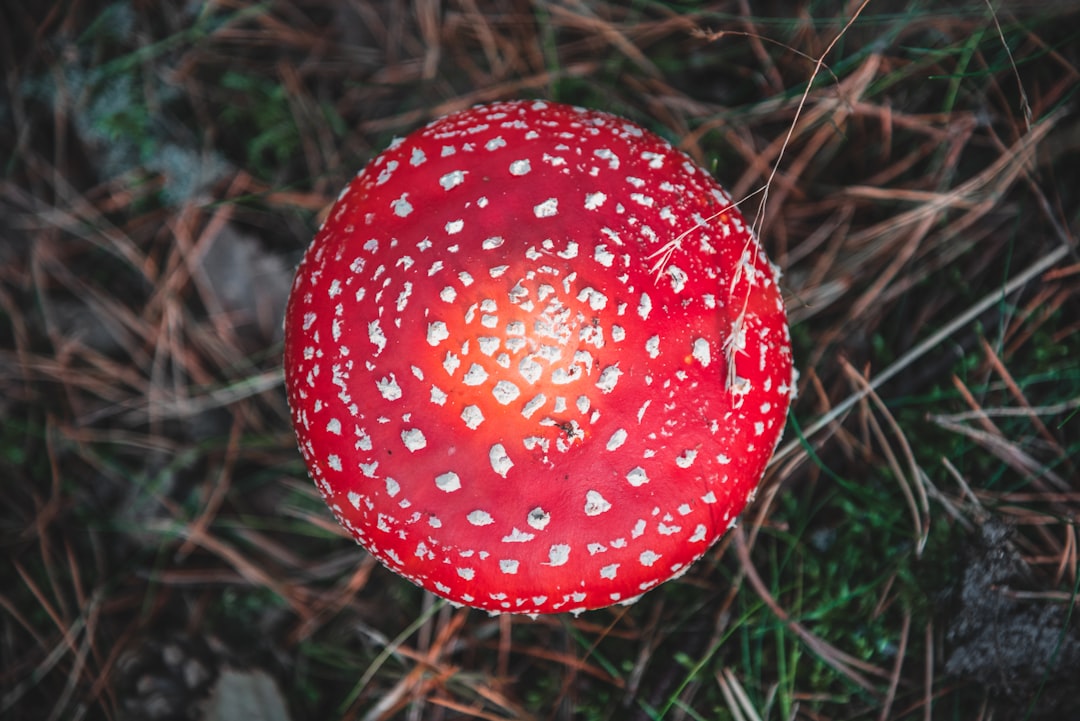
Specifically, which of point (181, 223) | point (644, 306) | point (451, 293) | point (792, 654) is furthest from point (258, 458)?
point (792, 654)

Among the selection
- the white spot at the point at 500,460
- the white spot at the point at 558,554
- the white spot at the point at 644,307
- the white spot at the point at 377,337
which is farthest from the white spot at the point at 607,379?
the white spot at the point at 377,337

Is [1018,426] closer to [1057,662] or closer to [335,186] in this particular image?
[1057,662]

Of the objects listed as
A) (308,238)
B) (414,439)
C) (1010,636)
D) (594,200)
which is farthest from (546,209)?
(1010,636)

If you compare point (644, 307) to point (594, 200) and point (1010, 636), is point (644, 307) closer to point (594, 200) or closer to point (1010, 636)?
point (594, 200)

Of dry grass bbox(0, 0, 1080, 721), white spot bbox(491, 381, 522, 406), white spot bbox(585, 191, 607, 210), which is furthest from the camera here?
dry grass bbox(0, 0, 1080, 721)

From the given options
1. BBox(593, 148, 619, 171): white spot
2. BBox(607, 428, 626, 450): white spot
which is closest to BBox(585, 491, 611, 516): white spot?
BBox(607, 428, 626, 450): white spot

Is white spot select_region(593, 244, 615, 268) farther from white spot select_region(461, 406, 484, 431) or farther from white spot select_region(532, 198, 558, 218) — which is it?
white spot select_region(461, 406, 484, 431)
